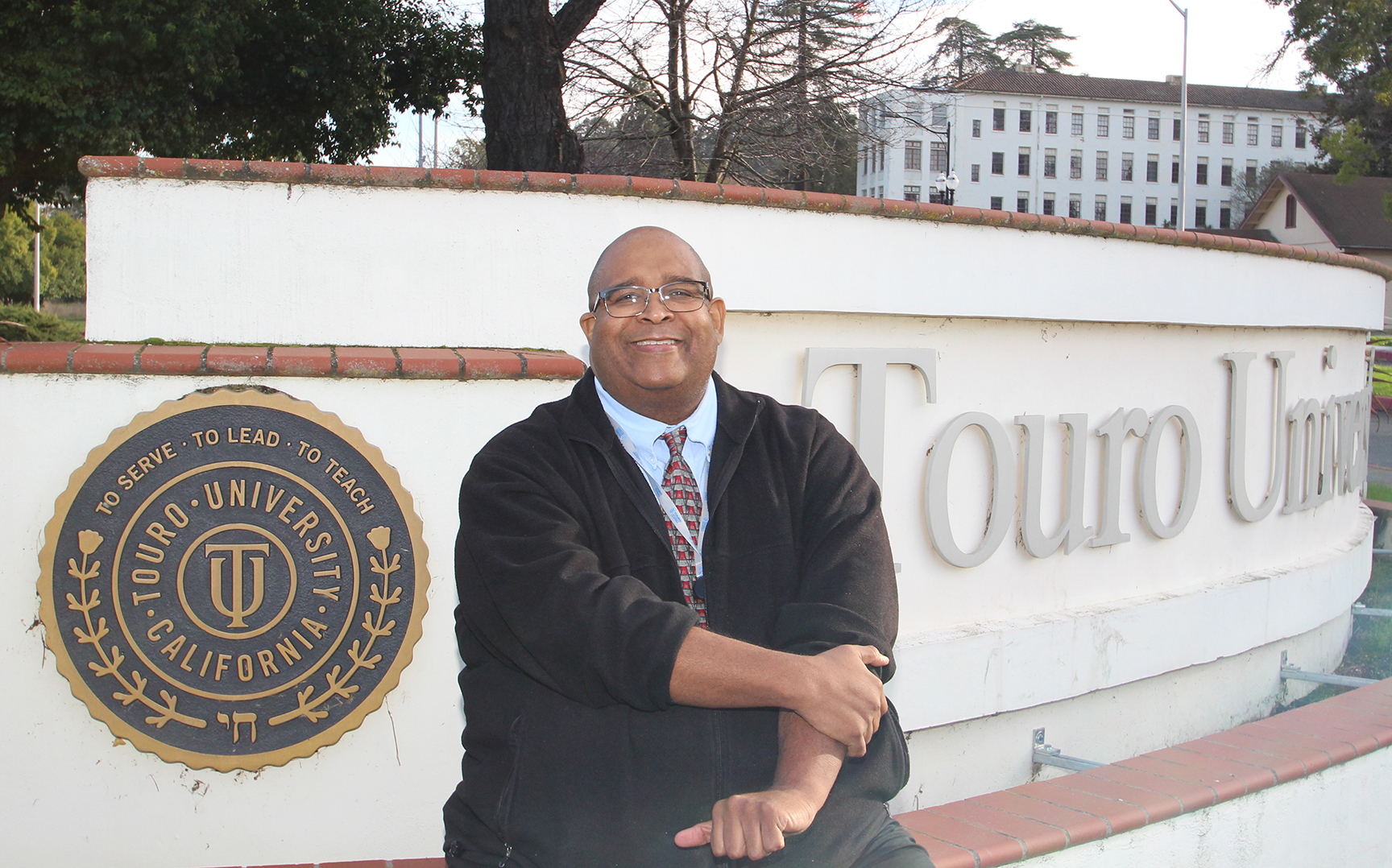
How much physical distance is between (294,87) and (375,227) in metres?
10.6

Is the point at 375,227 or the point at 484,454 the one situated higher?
the point at 375,227

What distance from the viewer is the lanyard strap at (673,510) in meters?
2.09

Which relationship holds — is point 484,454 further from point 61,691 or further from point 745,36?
point 745,36

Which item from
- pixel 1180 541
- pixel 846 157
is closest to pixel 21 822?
pixel 1180 541

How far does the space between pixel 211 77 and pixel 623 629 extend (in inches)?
449

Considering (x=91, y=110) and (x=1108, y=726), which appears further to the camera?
(x=91, y=110)

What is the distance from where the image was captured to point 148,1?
10539 mm

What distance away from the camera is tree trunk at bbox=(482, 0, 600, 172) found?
9.56 metres

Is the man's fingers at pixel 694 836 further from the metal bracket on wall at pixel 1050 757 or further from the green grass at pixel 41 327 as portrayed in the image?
the green grass at pixel 41 327

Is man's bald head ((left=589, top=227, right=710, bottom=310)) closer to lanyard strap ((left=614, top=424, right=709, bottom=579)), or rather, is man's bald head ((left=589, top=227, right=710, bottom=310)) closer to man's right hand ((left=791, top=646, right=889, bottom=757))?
lanyard strap ((left=614, top=424, right=709, bottom=579))

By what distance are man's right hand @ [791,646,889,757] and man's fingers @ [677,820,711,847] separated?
237 millimetres

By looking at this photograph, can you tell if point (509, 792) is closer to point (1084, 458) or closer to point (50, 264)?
point (1084, 458)

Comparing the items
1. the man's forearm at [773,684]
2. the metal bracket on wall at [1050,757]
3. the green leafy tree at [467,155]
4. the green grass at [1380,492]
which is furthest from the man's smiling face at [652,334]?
the green leafy tree at [467,155]

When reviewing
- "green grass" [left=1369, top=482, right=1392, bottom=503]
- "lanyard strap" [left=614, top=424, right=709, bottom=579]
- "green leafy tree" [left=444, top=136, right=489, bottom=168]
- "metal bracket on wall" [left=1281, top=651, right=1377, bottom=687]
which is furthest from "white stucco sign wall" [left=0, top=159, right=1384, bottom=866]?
"green leafy tree" [left=444, top=136, right=489, bottom=168]
